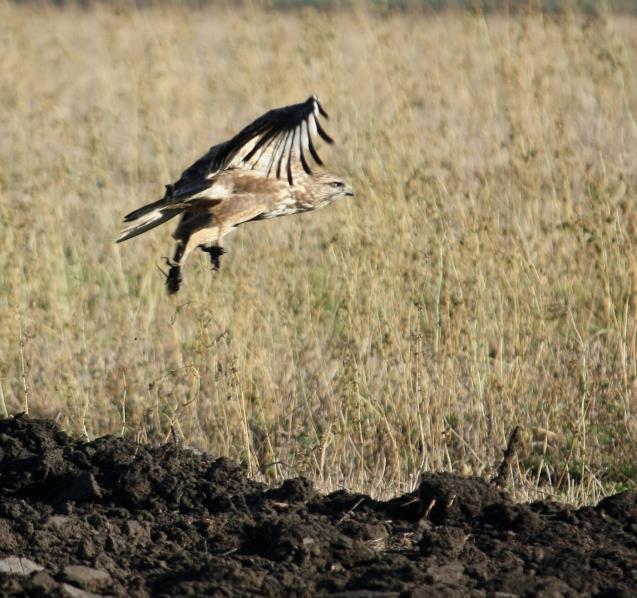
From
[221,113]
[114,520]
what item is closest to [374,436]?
[114,520]

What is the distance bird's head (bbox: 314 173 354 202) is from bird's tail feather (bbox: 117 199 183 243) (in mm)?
777

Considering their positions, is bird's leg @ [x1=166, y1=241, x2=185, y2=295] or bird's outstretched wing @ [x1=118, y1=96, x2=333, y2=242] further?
bird's leg @ [x1=166, y1=241, x2=185, y2=295]

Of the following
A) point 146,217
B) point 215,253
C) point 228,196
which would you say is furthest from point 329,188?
point 146,217

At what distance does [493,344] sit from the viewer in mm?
7734

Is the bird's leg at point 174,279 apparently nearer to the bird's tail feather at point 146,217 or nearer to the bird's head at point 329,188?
the bird's tail feather at point 146,217

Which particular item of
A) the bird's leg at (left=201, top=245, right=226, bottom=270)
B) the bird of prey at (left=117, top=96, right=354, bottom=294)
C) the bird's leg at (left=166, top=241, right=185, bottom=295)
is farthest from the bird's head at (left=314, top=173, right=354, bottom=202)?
the bird's leg at (left=166, top=241, right=185, bottom=295)

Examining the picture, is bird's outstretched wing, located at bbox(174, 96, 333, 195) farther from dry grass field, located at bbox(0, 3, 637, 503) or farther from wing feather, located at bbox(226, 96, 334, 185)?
dry grass field, located at bbox(0, 3, 637, 503)

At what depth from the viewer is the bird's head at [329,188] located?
21.8 ft

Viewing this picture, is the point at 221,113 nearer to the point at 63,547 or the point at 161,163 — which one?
the point at 161,163

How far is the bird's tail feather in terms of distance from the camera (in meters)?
6.30

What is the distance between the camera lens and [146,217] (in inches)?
253

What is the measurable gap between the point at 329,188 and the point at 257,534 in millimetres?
2684

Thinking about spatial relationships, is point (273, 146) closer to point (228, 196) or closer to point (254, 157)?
point (254, 157)

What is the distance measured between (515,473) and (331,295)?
1.57m
